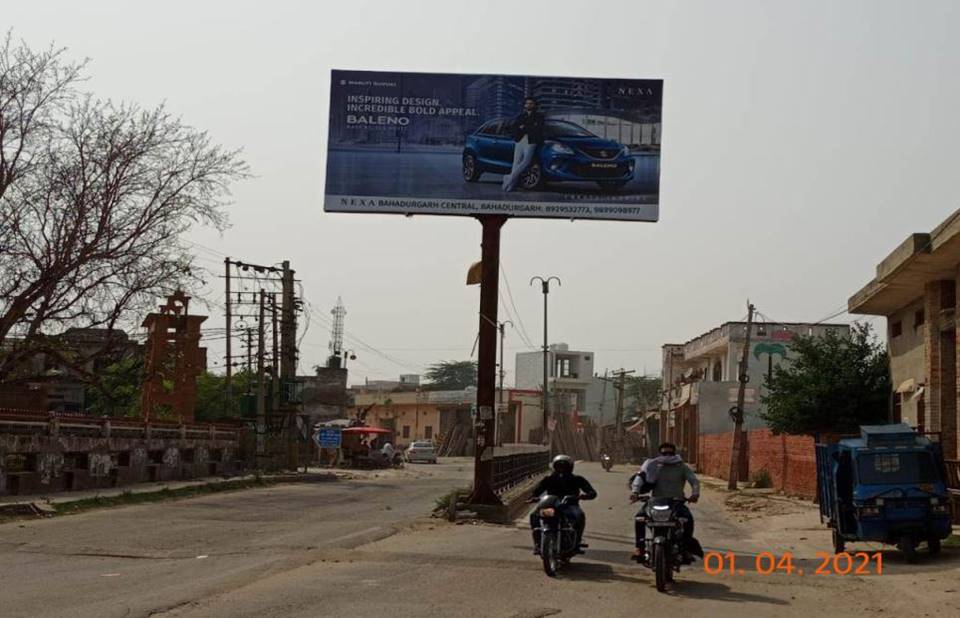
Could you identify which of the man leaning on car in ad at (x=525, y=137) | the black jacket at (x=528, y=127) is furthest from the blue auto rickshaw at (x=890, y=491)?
the black jacket at (x=528, y=127)

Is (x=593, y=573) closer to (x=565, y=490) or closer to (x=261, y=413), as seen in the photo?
(x=565, y=490)

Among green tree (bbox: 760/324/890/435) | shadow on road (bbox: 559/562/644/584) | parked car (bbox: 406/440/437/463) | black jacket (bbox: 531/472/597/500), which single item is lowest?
parked car (bbox: 406/440/437/463)

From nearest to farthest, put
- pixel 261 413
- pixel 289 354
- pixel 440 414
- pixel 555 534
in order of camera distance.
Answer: pixel 555 534 → pixel 261 413 → pixel 289 354 → pixel 440 414

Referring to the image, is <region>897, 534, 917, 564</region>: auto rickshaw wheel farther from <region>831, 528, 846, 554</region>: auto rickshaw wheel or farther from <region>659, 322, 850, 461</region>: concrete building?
<region>659, 322, 850, 461</region>: concrete building

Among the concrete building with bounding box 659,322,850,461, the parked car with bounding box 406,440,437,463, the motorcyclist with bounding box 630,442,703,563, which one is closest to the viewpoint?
the motorcyclist with bounding box 630,442,703,563

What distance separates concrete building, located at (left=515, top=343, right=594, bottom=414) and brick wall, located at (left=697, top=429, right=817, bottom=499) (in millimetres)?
58033

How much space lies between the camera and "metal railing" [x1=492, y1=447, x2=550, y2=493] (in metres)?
25.5

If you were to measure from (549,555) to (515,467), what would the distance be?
61.3 feet

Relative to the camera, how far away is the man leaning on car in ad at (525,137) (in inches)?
883

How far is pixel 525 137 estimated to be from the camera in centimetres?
2244

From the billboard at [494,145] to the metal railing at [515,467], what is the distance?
563 cm

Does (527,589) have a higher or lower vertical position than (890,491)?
lower
